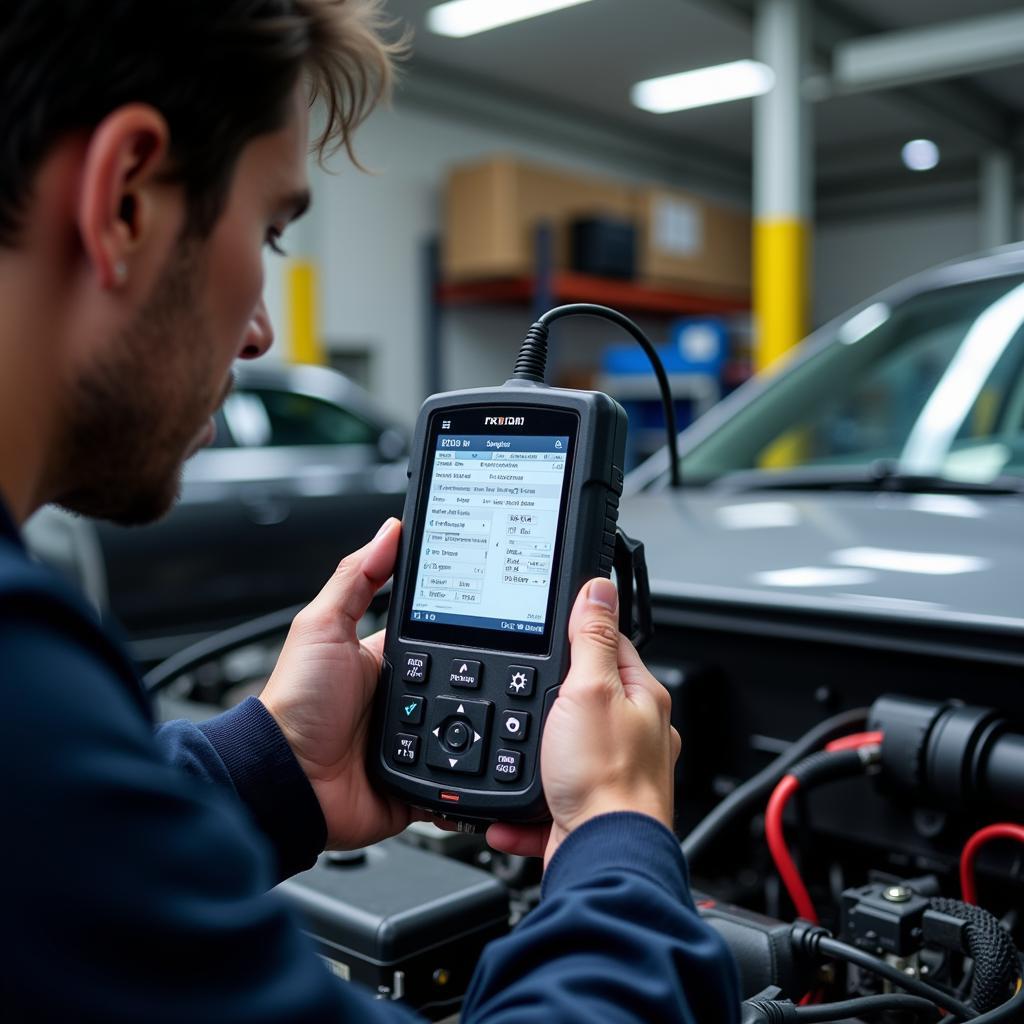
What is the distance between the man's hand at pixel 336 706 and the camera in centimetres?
97

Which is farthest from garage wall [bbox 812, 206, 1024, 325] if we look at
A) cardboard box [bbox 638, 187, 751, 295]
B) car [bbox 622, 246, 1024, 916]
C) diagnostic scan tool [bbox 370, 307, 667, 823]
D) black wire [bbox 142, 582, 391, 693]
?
diagnostic scan tool [bbox 370, 307, 667, 823]

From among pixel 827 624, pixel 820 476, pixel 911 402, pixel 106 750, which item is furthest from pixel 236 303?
pixel 911 402

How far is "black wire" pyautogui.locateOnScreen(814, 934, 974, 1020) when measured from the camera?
90 centimetres

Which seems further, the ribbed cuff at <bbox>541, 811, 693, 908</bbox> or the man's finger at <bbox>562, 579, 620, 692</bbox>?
the man's finger at <bbox>562, 579, 620, 692</bbox>

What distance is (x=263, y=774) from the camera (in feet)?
3.04

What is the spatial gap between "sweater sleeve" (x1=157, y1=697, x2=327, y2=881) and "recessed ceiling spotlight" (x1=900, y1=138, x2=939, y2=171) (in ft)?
38.6

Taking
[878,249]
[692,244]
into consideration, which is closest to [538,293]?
[692,244]

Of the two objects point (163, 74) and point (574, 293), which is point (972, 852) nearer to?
point (163, 74)

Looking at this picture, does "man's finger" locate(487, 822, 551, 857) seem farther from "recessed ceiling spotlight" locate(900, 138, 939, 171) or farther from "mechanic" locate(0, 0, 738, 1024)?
"recessed ceiling spotlight" locate(900, 138, 939, 171)

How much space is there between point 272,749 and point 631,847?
374mm

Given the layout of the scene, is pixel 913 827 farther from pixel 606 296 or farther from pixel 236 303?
pixel 606 296

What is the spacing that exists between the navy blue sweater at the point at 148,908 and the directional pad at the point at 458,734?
0.28m

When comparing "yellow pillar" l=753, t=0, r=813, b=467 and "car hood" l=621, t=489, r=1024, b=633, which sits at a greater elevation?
"yellow pillar" l=753, t=0, r=813, b=467

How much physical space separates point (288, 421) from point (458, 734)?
12.5 ft
